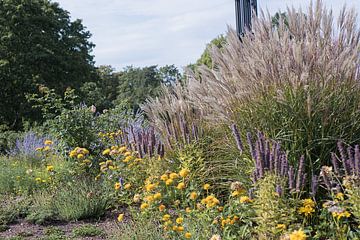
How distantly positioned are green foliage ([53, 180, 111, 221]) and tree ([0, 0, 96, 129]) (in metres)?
17.0

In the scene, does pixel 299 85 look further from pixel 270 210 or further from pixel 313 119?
pixel 270 210

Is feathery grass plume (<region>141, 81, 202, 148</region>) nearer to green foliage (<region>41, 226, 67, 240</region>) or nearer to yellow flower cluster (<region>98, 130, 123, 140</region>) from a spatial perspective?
yellow flower cluster (<region>98, 130, 123, 140</region>)

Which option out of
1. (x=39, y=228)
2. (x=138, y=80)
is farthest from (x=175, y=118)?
(x=138, y=80)

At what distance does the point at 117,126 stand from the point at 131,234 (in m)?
3.77

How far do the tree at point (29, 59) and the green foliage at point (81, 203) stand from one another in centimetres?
1697

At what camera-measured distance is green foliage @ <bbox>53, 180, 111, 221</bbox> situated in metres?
4.95

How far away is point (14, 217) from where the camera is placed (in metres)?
5.17

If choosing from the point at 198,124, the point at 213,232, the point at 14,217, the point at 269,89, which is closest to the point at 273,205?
the point at 213,232

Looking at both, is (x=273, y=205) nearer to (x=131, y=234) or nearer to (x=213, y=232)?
(x=213, y=232)

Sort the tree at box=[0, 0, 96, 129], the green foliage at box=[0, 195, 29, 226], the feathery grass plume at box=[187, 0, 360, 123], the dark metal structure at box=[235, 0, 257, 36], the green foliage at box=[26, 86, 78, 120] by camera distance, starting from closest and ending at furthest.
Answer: the feathery grass plume at box=[187, 0, 360, 123]
the green foliage at box=[0, 195, 29, 226]
the dark metal structure at box=[235, 0, 257, 36]
the green foliage at box=[26, 86, 78, 120]
the tree at box=[0, 0, 96, 129]

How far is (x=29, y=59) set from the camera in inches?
864

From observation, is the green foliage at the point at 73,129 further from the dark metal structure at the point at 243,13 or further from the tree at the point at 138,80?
the tree at the point at 138,80

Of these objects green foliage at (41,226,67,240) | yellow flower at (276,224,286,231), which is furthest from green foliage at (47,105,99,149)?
yellow flower at (276,224,286,231)

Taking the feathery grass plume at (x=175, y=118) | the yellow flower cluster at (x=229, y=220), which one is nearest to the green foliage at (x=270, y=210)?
the yellow flower cluster at (x=229, y=220)
